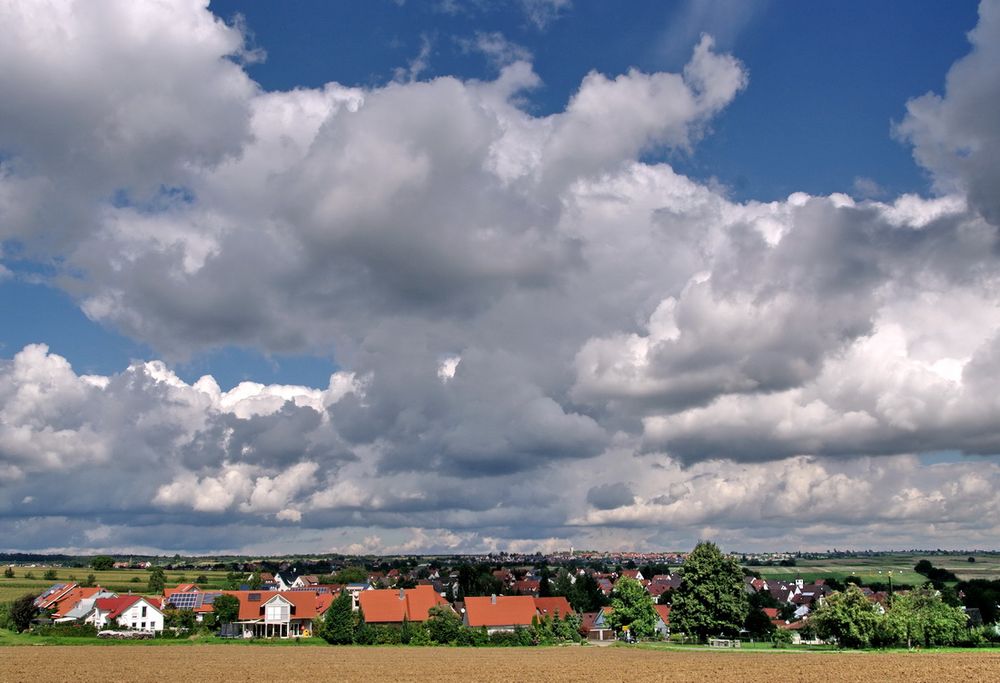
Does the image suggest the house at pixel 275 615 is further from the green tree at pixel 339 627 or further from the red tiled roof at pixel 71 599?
the red tiled roof at pixel 71 599

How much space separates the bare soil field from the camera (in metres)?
48.1

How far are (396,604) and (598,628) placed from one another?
2681 cm

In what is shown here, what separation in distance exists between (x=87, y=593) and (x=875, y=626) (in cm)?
11675

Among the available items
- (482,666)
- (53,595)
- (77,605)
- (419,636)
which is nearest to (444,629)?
(419,636)

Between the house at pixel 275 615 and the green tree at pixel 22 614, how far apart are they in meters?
24.5

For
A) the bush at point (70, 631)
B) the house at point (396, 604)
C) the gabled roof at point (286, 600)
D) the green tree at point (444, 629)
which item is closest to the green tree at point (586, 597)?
the house at point (396, 604)

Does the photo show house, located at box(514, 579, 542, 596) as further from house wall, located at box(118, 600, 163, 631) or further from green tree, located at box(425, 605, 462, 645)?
green tree, located at box(425, 605, 462, 645)

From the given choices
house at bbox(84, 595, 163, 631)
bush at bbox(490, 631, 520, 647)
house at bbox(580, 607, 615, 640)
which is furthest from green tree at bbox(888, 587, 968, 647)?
house at bbox(84, 595, 163, 631)

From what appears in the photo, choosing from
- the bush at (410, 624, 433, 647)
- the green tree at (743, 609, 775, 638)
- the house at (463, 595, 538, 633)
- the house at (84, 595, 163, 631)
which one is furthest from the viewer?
the house at (84, 595, 163, 631)

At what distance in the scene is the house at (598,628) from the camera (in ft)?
360

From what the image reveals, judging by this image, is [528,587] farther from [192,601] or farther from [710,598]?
[710,598]

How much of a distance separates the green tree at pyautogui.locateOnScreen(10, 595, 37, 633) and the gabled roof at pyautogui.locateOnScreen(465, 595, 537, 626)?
175 ft

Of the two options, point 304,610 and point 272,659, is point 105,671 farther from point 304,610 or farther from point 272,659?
point 304,610

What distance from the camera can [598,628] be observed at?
372ft
